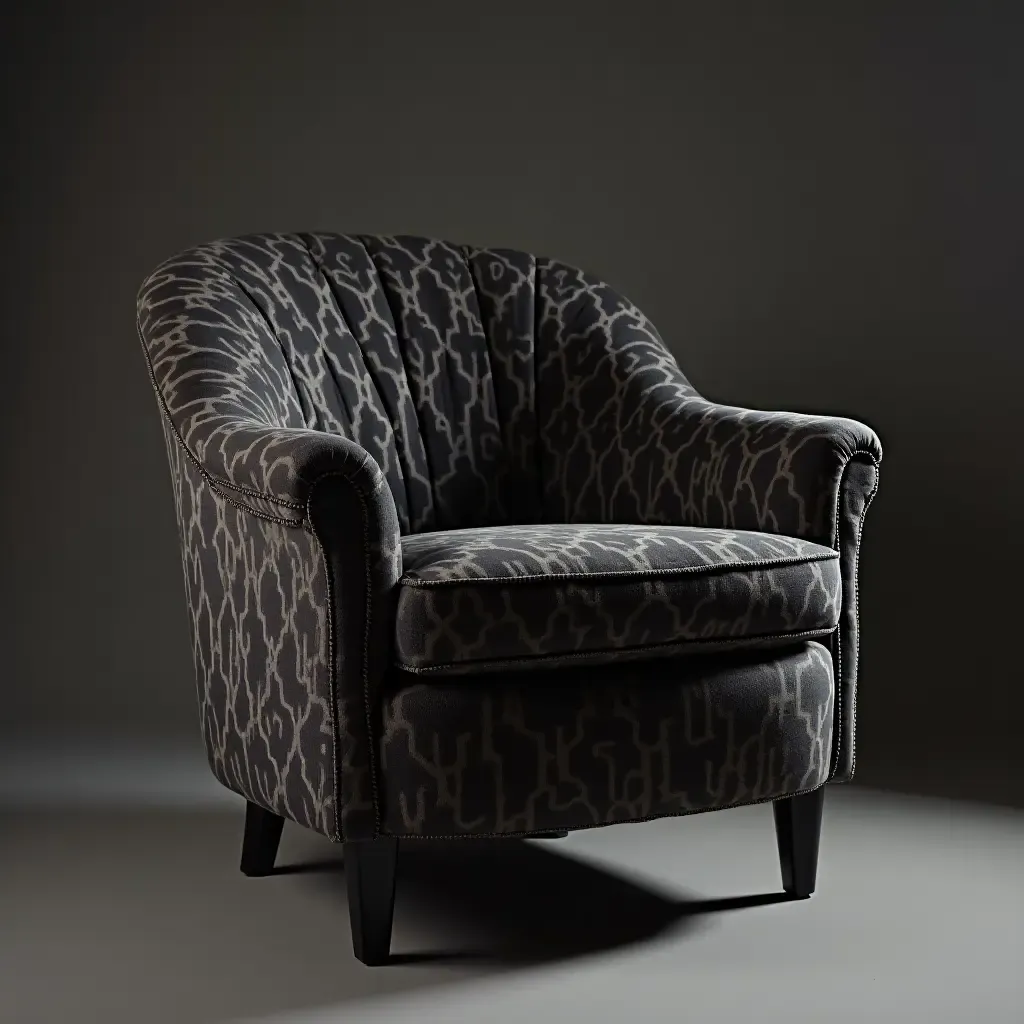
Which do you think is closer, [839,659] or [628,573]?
[628,573]

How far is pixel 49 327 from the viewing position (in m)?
3.21

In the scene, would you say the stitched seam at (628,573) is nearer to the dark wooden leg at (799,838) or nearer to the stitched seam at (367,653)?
the stitched seam at (367,653)

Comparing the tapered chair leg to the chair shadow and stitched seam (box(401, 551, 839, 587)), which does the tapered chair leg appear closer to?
the chair shadow

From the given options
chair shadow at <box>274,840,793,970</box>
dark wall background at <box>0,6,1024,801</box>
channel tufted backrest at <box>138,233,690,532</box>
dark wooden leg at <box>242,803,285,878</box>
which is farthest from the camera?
dark wall background at <box>0,6,1024,801</box>

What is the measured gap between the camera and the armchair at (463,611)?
174 cm

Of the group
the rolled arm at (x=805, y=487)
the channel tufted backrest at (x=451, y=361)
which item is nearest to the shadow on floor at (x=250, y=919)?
the rolled arm at (x=805, y=487)

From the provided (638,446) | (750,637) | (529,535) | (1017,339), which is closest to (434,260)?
(638,446)

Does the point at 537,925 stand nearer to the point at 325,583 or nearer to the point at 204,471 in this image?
the point at 325,583

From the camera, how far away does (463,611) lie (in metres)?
1.72

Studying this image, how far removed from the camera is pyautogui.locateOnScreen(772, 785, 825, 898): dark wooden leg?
206 centimetres

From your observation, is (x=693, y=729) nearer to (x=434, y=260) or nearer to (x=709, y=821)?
(x=709, y=821)

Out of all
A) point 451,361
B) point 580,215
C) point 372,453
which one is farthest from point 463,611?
point 580,215

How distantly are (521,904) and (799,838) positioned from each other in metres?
0.40

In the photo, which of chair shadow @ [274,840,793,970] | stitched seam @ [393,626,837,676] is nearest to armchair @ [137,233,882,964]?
stitched seam @ [393,626,837,676]
